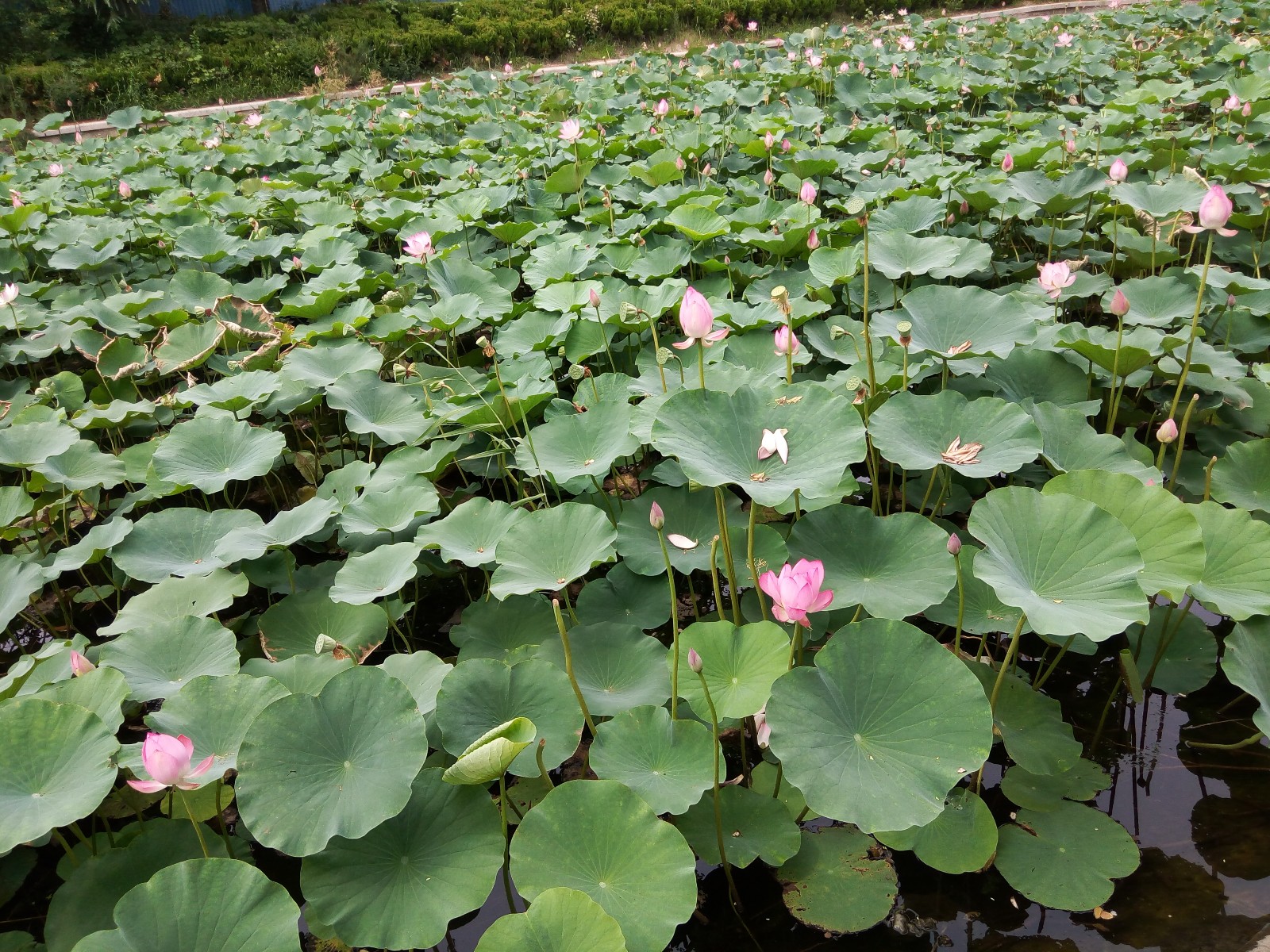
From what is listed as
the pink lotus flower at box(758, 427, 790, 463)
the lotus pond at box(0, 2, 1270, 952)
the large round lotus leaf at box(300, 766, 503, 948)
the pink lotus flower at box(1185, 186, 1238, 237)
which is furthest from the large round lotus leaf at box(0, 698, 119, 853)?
the pink lotus flower at box(1185, 186, 1238, 237)

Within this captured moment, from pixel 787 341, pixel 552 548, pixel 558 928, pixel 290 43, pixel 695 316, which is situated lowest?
pixel 558 928

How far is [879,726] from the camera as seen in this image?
1332mm

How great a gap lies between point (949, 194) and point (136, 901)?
139 inches

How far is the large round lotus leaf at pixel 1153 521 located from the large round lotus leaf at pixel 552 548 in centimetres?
89

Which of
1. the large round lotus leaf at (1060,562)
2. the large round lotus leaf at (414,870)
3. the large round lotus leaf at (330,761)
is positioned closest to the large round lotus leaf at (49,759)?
the large round lotus leaf at (330,761)

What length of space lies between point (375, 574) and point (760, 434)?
2.99 ft

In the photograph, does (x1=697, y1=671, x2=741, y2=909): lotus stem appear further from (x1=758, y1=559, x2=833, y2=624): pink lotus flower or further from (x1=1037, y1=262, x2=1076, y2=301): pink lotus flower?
(x1=1037, y1=262, x2=1076, y2=301): pink lotus flower

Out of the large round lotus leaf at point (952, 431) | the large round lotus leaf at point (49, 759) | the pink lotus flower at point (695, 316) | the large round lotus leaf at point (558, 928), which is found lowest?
the large round lotus leaf at point (558, 928)

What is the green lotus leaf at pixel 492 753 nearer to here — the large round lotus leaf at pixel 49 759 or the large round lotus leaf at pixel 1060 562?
the large round lotus leaf at pixel 49 759

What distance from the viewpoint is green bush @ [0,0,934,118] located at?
10945 mm

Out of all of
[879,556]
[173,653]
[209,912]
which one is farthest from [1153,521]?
[173,653]

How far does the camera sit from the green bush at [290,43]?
431 inches

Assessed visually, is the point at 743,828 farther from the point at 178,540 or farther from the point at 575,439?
the point at 178,540

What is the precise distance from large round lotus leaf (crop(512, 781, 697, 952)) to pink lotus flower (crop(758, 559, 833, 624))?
0.38m
